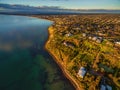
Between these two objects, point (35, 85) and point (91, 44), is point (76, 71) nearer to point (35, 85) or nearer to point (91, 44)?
point (35, 85)

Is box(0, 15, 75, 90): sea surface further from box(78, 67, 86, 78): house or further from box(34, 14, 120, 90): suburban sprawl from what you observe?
→ box(78, 67, 86, 78): house

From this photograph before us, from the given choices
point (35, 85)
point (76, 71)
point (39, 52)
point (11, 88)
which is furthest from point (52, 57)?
point (11, 88)

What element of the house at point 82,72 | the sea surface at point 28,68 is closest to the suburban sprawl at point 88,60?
the house at point 82,72

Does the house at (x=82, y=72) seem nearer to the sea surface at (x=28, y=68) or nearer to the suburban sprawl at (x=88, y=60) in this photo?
the suburban sprawl at (x=88, y=60)

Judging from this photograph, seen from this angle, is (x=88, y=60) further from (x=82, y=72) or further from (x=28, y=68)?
(x=28, y=68)

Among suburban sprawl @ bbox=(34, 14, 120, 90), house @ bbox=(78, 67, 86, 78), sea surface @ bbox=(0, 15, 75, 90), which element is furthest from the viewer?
house @ bbox=(78, 67, 86, 78)

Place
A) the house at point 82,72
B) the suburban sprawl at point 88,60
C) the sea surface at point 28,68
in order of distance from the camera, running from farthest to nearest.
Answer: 1. the house at point 82,72
2. the suburban sprawl at point 88,60
3. the sea surface at point 28,68

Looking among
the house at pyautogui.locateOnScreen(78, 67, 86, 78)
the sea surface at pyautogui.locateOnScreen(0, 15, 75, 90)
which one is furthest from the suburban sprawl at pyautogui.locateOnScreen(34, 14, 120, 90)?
the sea surface at pyautogui.locateOnScreen(0, 15, 75, 90)

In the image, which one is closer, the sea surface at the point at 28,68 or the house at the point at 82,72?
the sea surface at the point at 28,68

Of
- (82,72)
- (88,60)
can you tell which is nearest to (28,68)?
(82,72)

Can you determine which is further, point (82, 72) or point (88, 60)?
point (88, 60)

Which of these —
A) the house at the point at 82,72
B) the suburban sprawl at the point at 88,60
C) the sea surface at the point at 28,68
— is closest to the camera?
the sea surface at the point at 28,68
